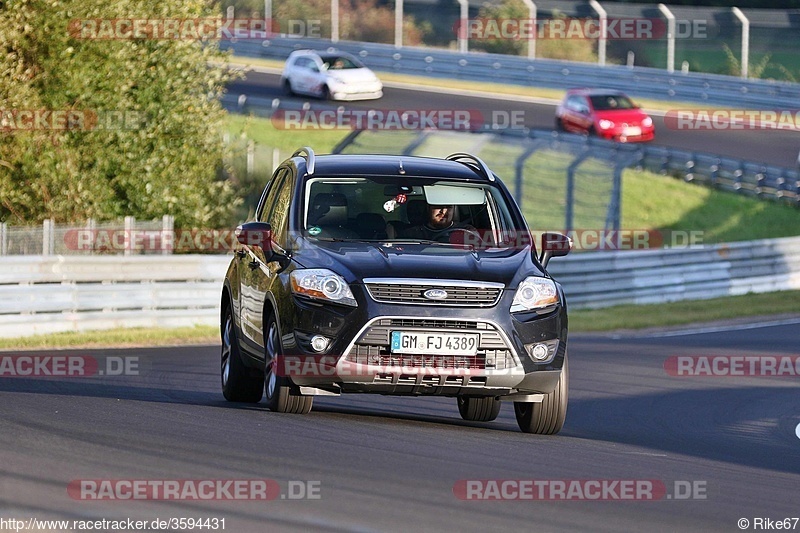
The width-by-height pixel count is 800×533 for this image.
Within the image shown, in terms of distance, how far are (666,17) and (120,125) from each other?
69.9ft

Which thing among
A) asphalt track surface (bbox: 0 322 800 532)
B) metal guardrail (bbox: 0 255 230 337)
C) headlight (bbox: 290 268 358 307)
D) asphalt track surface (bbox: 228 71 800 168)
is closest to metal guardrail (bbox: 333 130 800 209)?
asphalt track surface (bbox: 228 71 800 168)

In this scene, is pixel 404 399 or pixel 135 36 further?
pixel 135 36

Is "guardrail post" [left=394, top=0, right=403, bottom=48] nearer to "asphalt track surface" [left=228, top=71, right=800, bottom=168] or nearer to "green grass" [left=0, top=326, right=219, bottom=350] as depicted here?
"asphalt track surface" [left=228, top=71, right=800, bottom=168]

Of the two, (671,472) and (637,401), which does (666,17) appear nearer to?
(637,401)

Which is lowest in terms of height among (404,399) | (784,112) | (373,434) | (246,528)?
(784,112)

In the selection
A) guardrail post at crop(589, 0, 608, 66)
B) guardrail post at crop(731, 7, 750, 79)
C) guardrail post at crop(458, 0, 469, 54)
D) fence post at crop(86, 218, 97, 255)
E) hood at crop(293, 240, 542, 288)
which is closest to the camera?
hood at crop(293, 240, 542, 288)

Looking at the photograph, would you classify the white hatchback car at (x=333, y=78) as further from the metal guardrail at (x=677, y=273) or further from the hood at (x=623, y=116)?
the metal guardrail at (x=677, y=273)

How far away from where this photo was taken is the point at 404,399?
42.4ft

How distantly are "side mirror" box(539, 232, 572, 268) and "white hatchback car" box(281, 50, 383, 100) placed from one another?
32.8 m

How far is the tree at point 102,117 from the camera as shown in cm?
2467

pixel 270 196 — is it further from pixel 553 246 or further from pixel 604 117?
pixel 604 117

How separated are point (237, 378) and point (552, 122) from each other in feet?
99.6

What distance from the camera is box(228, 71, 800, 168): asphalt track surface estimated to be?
1539 inches

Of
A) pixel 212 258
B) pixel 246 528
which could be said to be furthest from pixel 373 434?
pixel 212 258
